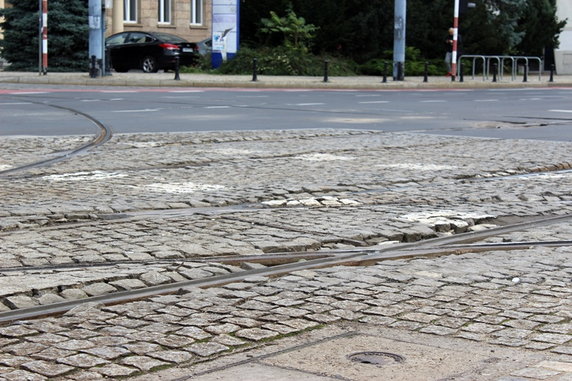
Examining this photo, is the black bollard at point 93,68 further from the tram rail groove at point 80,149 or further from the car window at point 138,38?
the tram rail groove at point 80,149

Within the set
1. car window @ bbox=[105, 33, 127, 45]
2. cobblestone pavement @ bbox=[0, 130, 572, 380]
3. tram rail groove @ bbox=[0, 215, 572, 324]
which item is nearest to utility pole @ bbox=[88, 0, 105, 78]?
car window @ bbox=[105, 33, 127, 45]

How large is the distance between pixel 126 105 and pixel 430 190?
13150 millimetres

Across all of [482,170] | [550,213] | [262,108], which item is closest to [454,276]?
[550,213]

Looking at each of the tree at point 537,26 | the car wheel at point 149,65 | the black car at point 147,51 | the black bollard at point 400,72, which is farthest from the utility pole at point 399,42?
the tree at point 537,26

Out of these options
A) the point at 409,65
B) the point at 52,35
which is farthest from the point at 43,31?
the point at 409,65

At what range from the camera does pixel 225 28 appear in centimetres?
4025

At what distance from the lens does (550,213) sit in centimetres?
914

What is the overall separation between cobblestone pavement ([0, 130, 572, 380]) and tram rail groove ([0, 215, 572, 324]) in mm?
95

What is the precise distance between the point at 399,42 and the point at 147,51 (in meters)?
8.69

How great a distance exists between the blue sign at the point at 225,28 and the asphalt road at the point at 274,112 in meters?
10.1

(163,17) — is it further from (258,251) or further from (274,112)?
(258,251)

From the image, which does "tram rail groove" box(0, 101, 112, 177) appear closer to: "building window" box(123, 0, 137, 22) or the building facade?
the building facade

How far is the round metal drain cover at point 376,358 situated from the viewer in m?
4.71

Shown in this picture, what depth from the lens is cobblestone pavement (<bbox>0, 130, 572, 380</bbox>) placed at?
16.4ft
